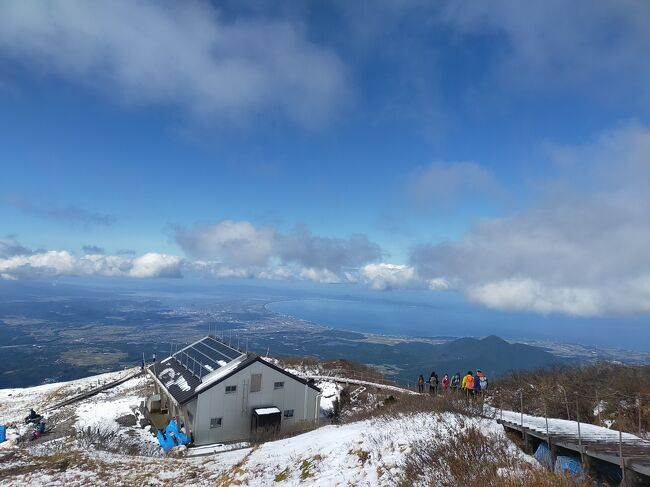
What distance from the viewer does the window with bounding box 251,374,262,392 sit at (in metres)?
27.2

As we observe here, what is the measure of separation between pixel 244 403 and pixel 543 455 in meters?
20.7

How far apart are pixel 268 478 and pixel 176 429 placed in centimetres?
1530

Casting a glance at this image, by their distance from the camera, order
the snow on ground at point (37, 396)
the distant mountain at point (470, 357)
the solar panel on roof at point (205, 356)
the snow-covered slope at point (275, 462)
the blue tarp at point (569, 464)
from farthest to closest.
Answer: the distant mountain at point (470, 357), the snow on ground at point (37, 396), the solar panel on roof at point (205, 356), the snow-covered slope at point (275, 462), the blue tarp at point (569, 464)

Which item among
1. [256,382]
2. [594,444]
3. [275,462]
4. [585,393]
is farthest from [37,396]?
[594,444]

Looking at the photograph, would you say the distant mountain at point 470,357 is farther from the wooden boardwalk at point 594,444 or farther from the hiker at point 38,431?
the wooden boardwalk at point 594,444

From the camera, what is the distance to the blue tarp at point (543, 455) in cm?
1027

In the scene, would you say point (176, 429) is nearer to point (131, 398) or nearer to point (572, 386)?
point (131, 398)

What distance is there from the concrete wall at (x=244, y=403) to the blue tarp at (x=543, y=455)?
19.9 metres

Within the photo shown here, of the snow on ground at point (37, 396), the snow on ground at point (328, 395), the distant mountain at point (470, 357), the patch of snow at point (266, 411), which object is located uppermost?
the patch of snow at point (266, 411)

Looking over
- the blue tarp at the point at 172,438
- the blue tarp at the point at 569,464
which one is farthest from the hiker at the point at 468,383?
the blue tarp at the point at 172,438

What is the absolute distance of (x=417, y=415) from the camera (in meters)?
16.2

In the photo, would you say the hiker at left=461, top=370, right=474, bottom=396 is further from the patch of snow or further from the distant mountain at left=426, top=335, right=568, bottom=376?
the distant mountain at left=426, top=335, right=568, bottom=376

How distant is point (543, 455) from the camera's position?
10.9 m

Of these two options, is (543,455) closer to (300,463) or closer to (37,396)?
(300,463)
